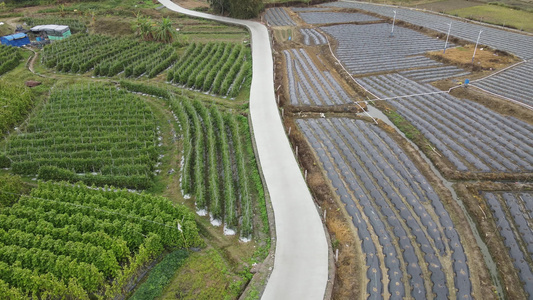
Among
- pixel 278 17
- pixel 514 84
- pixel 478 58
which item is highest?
pixel 278 17

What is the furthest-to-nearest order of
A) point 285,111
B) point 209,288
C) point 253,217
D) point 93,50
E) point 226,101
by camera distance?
point 93,50 → point 226,101 → point 285,111 → point 253,217 → point 209,288

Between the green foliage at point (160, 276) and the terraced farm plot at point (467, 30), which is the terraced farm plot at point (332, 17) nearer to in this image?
the terraced farm plot at point (467, 30)

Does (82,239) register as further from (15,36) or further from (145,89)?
(15,36)

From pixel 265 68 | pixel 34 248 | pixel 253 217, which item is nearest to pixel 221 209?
pixel 253 217

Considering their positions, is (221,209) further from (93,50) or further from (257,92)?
(93,50)

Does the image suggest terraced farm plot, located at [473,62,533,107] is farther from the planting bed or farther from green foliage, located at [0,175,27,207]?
green foliage, located at [0,175,27,207]

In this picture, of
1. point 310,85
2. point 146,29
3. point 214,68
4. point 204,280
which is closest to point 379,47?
point 310,85

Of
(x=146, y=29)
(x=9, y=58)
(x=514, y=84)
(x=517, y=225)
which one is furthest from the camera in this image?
(x=146, y=29)
